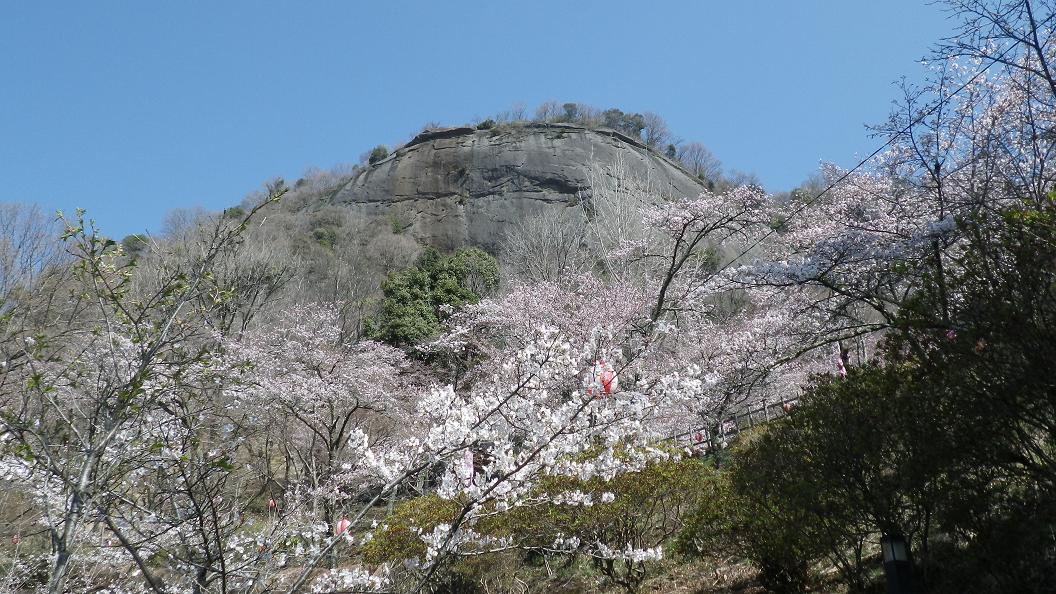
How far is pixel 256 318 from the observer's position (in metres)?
21.4

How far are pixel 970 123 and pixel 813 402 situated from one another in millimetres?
4834

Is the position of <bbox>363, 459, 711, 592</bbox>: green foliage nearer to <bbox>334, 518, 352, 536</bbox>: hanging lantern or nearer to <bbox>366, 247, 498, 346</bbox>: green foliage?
<bbox>334, 518, 352, 536</bbox>: hanging lantern

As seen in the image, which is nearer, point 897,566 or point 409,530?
point 897,566

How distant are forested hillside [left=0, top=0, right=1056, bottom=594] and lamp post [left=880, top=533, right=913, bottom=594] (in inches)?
0.5

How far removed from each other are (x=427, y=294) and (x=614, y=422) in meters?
18.4

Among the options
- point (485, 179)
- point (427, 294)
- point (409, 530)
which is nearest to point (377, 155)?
point (485, 179)

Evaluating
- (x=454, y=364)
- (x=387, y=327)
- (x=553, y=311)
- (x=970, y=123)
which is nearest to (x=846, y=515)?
(x=970, y=123)

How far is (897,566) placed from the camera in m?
4.66

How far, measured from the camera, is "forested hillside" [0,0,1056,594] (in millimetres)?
3593

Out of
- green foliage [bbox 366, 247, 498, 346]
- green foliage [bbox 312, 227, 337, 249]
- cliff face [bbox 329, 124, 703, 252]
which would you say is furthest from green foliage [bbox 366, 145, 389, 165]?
green foliage [bbox 366, 247, 498, 346]

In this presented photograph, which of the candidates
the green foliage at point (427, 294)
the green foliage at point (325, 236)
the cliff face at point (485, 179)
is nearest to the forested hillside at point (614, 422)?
the green foliage at point (427, 294)

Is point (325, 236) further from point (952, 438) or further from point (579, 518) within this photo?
point (952, 438)

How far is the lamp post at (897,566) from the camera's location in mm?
4633

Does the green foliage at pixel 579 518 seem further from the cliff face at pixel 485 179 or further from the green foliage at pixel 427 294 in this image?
the cliff face at pixel 485 179
